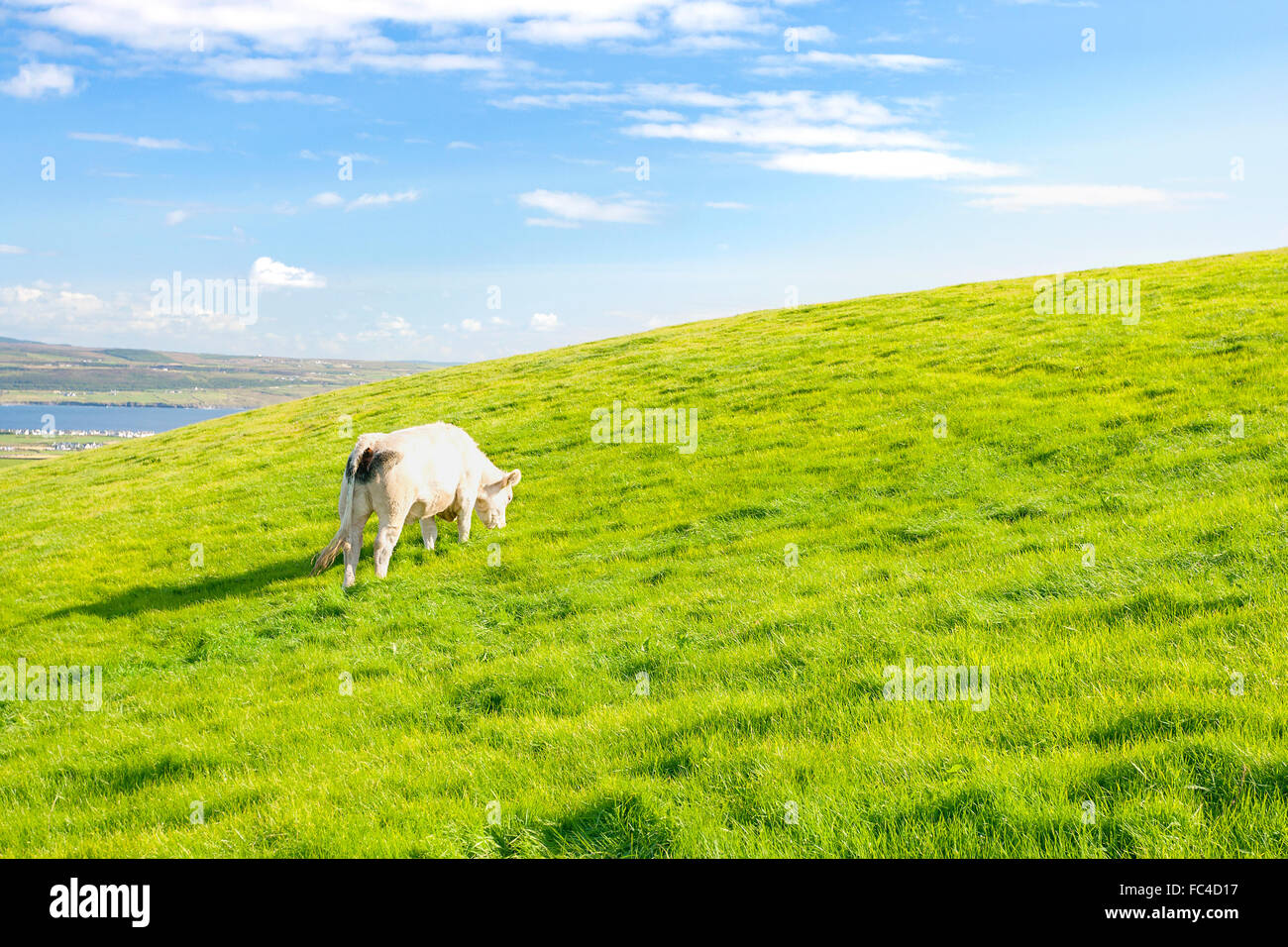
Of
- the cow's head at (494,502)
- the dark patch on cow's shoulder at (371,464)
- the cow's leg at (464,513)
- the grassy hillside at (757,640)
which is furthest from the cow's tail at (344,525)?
the cow's head at (494,502)

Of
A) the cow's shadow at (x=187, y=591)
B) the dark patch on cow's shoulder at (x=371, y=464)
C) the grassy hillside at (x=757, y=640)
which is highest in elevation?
the dark patch on cow's shoulder at (x=371, y=464)

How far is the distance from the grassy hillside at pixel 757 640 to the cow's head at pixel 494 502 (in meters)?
0.47

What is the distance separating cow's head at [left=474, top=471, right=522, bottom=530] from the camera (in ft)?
60.6

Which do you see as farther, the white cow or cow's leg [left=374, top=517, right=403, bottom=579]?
cow's leg [left=374, top=517, right=403, bottom=579]

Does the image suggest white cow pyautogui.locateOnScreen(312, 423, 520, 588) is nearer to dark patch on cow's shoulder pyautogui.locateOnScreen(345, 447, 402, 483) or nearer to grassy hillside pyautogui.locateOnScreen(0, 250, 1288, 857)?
dark patch on cow's shoulder pyautogui.locateOnScreen(345, 447, 402, 483)

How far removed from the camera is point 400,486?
1516 centimetres

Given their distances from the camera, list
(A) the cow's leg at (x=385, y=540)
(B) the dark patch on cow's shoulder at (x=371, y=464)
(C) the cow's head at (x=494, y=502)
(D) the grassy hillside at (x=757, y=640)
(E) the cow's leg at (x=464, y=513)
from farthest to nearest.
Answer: (C) the cow's head at (x=494, y=502) → (E) the cow's leg at (x=464, y=513) → (A) the cow's leg at (x=385, y=540) → (B) the dark patch on cow's shoulder at (x=371, y=464) → (D) the grassy hillside at (x=757, y=640)

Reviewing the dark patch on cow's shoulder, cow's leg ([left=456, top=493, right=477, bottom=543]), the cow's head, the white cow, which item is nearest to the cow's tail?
the white cow

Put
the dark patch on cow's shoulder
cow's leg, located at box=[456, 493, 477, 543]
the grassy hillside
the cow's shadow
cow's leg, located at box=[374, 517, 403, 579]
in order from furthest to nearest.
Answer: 1. cow's leg, located at box=[456, 493, 477, 543]
2. the cow's shadow
3. cow's leg, located at box=[374, 517, 403, 579]
4. the dark patch on cow's shoulder
5. the grassy hillside

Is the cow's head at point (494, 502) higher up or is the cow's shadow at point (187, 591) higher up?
the cow's head at point (494, 502)

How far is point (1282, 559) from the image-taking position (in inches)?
349

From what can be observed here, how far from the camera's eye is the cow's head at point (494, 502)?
18.5 metres

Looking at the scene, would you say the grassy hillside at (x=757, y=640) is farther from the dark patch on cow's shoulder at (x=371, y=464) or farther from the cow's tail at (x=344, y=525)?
the dark patch on cow's shoulder at (x=371, y=464)
